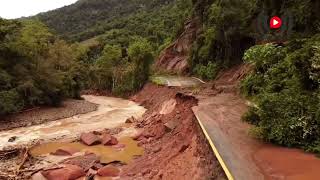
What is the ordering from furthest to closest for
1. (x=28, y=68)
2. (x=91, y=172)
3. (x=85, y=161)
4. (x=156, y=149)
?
1. (x=28, y=68)
2. (x=156, y=149)
3. (x=85, y=161)
4. (x=91, y=172)

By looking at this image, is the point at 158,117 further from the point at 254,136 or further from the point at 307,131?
the point at 307,131

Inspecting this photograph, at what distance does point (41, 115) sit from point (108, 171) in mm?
26857

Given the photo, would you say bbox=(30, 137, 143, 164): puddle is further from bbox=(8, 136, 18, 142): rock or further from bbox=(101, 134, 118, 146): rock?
bbox=(8, 136, 18, 142): rock

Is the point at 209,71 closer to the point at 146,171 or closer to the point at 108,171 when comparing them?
the point at 108,171

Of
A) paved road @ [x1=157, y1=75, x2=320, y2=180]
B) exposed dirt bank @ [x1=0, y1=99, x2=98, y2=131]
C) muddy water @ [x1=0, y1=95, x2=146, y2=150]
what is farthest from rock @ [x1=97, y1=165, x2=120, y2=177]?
exposed dirt bank @ [x1=0, y1=99, x2=98, y2=131]

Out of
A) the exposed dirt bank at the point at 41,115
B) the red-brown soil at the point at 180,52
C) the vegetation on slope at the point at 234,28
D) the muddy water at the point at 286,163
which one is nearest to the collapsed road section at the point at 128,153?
the muddy water at the point at 286,163

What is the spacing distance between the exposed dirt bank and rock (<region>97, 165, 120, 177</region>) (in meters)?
20.3

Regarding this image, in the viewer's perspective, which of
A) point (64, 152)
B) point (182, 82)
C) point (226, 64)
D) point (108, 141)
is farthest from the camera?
point (182, 82)

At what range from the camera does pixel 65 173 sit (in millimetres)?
21562

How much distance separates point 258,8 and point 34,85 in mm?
28772

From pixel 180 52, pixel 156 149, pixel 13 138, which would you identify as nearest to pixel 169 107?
pixel 156 149

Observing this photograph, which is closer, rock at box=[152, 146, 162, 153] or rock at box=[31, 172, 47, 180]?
rock at box=[31, 172, 47, 180]

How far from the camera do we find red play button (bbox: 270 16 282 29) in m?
28.4

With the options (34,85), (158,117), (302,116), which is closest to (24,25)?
(34,85)
